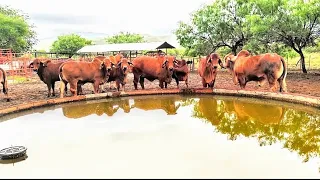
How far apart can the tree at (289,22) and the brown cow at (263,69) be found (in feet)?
22.3

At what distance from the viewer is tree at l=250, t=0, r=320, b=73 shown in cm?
1462

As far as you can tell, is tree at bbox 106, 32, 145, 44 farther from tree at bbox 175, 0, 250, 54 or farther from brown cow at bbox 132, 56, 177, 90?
brown cow at bbox 132, 56, 177, 90

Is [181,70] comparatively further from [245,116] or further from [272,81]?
[245,116]

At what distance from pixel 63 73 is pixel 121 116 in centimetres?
284

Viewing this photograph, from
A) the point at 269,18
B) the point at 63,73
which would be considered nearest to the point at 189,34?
the point at 269,18

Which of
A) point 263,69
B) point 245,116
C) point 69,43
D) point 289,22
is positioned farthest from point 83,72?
point 69,43

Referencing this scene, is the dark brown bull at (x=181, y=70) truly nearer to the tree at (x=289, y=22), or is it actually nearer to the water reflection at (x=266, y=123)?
the water reflection at (x=266, y=123)

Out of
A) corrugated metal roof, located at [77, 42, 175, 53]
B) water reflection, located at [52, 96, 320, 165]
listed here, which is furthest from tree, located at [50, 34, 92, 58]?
water reflection, located at [52, 96, 320, 165]

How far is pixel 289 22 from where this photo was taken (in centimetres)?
1530

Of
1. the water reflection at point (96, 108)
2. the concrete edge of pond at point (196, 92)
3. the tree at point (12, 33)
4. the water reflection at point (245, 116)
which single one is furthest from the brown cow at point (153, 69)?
the tree at point (12, 33)

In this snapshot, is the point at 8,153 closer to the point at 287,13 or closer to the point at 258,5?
the point at 287,13

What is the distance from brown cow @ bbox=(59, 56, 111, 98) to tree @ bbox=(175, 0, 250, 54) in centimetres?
1272

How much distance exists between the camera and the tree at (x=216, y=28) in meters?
20.6

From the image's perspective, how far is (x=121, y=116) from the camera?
7.23 metres
